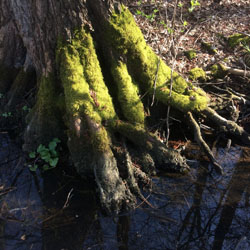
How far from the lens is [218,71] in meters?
5.37

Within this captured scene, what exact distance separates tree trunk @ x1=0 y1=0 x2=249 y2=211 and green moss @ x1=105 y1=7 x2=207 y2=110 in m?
0.01

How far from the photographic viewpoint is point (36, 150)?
4.37m

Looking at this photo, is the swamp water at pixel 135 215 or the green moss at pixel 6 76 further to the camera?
the green moss at pixel 6 76

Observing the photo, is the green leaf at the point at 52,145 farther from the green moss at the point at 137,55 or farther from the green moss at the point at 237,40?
the green moss at the point at 237,40

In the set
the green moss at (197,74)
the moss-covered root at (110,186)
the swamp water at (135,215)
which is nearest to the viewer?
the swamp water at (135,215)

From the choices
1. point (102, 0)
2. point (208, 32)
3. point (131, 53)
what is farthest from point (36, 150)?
point (208, 32)

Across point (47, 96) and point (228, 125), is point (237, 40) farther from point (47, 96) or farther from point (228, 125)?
point (47, 96)

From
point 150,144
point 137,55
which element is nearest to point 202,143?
point 150,144

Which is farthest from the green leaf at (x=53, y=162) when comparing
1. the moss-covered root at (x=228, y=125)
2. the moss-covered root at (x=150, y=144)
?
the moss-covered root at (x=228, y=125)

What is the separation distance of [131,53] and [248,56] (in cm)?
305

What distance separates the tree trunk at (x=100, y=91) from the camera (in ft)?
11.9

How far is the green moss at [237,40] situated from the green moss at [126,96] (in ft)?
11.9

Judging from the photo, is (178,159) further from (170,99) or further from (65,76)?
(65,76)

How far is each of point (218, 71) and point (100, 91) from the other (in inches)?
110
